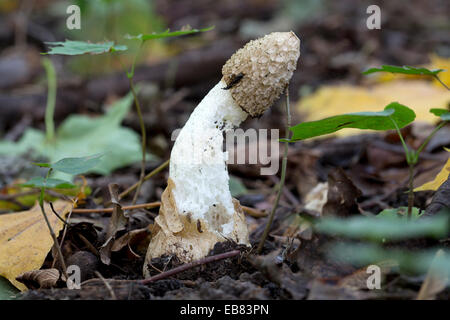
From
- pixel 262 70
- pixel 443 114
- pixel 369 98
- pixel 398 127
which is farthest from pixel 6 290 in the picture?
pixel 369 98

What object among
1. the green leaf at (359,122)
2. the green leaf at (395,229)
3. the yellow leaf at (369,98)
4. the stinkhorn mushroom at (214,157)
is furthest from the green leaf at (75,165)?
the yellow leaf at (369,98)

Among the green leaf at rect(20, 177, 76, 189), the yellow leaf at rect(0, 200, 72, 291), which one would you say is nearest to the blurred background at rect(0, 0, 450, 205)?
the yellow leaf at rect(0, 200, 72, 291)

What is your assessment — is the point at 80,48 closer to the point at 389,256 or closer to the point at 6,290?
the point at 6,290

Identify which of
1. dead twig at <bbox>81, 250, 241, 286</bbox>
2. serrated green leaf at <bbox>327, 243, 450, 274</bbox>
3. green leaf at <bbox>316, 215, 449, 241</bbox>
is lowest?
dead twig at <bbox>81, 250, 241, 286</bbox>

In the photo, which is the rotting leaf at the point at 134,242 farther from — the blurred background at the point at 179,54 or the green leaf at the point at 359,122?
the blurred background at the point at 179,54

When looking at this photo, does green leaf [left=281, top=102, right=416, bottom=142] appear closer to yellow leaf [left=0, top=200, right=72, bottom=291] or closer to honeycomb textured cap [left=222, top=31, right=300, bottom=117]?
honeycomb textured cap [left=222, top=31, right=300, bottom=117]

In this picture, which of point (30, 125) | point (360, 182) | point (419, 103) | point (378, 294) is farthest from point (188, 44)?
point (378, 294)
